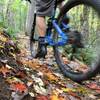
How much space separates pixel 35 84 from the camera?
3570 millimetres

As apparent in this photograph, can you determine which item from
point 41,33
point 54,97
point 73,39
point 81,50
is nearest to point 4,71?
point 54,97

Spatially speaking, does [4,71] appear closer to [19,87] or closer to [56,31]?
[19,87]

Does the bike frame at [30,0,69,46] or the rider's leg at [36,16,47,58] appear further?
the rider's leg at [36,16,47,58]

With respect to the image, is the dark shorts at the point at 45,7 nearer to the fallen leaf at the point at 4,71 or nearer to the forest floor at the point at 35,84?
the forest floor at the point at 35,84

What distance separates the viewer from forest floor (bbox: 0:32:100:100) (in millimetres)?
3156

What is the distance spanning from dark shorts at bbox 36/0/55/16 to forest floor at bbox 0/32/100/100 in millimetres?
740

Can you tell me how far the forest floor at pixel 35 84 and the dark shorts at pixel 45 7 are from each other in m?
0.74

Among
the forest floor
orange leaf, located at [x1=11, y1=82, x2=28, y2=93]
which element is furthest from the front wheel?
orange leaf, located at [x1=11, y1=82, x2=28, y2=93]

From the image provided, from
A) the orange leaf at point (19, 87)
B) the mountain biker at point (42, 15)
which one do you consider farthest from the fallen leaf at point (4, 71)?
the mountain biker at point (42, 15)

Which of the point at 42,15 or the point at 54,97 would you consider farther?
the point at 42,15

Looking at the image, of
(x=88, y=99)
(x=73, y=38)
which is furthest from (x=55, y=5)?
(x=88, y=99)

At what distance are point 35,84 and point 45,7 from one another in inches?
54.8

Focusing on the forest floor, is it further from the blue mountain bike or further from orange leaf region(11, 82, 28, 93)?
the blue mountain bike

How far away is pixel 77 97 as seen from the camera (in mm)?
3646
